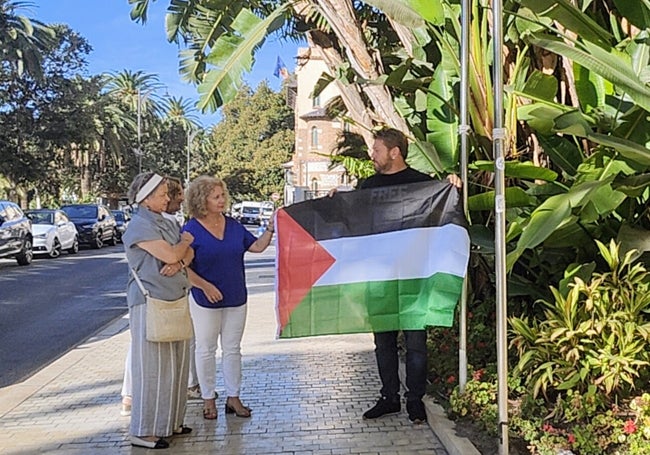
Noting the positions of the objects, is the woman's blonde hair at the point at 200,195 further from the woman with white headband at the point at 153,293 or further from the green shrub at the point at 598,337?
the green shrub at the point at 598,337

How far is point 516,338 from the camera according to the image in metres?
5.11

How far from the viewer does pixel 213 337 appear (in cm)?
545

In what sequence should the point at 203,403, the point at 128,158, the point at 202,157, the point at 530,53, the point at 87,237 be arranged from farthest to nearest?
the point at 202,157 → the point at 128,158 → the point at 87,237 → the point at 530,53 → the point at 203,403

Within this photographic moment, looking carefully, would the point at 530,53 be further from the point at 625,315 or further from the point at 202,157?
the point at 202,157

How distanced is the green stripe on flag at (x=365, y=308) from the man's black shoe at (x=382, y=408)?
2.44ft

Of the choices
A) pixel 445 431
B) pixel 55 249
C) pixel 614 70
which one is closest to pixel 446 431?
pixel 445 431

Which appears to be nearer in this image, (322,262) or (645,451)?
(645,451)

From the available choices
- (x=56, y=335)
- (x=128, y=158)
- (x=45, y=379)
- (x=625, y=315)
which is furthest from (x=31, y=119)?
(x=625, y=315)

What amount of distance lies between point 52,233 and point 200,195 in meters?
19.4

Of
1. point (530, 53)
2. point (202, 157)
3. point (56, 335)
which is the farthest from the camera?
point (202, 157)

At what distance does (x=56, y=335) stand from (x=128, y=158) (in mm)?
47055

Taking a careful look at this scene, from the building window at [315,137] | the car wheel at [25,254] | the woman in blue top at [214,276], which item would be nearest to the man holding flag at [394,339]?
the woman in blue top at [214,276]

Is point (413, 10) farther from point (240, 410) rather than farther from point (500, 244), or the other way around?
point (240, 410)

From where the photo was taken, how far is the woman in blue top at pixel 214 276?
17.5 ft
